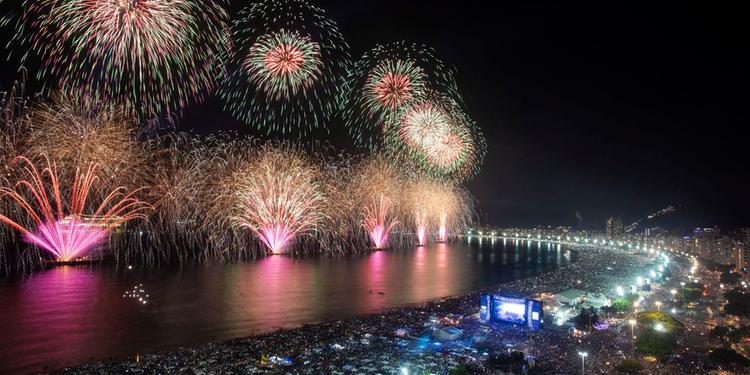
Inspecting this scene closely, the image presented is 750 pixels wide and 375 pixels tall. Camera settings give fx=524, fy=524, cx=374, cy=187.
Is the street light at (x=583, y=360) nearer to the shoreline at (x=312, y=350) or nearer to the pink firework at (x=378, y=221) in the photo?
the shoreline at (x=312, y=350)

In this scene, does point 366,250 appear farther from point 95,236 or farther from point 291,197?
point 95,236

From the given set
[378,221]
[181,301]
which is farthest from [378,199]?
[181,301]

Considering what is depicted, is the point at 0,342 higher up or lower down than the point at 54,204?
lower down

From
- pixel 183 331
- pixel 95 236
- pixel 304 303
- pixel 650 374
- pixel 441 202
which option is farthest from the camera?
pixel 441 202

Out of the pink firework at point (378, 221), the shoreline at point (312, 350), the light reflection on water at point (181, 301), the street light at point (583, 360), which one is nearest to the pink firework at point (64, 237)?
the light reflection on water at point (181, 301)

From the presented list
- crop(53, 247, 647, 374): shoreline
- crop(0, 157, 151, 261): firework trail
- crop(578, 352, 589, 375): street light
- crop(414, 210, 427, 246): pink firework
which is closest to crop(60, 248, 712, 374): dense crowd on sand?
crop(53, 247, 647, 374): shoreline

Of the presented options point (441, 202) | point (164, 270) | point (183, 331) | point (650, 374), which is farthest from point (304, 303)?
point (441, 202)
